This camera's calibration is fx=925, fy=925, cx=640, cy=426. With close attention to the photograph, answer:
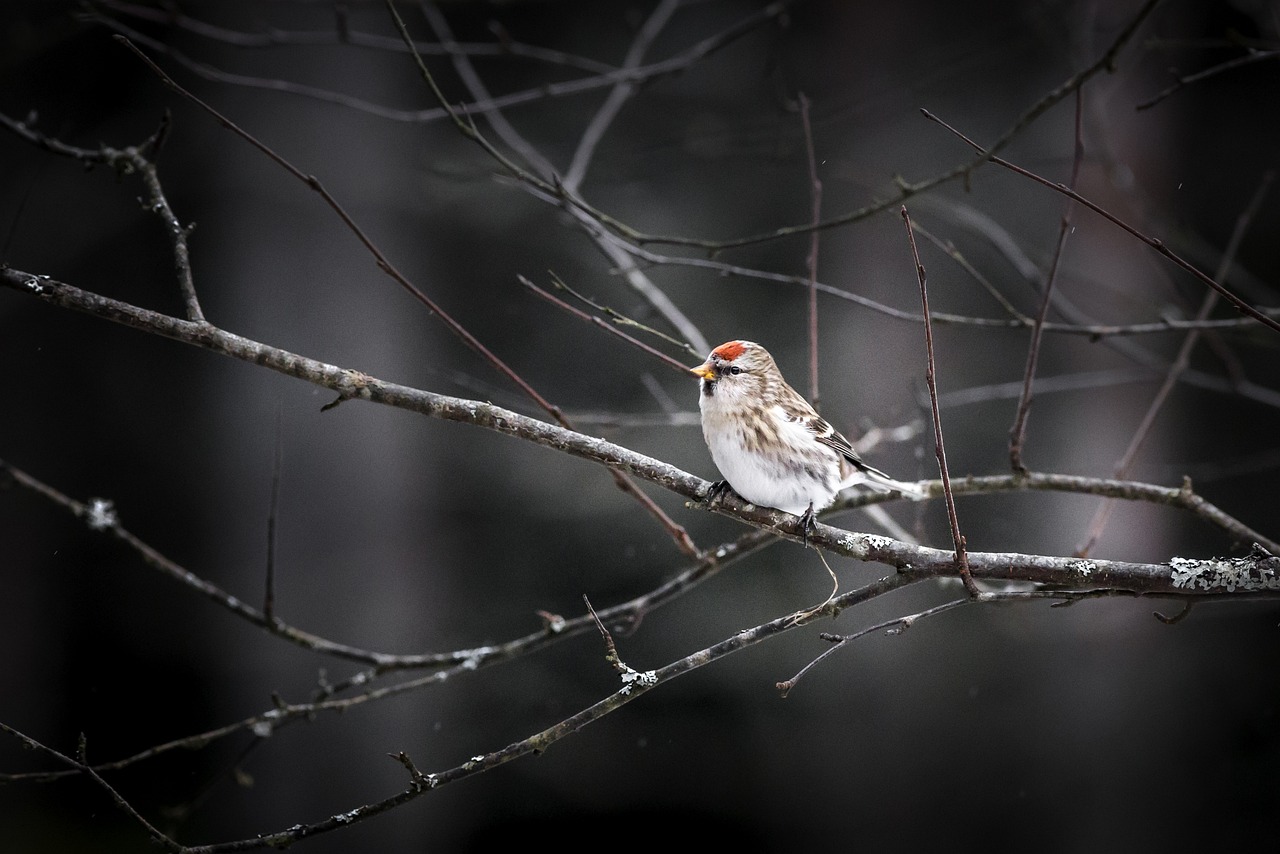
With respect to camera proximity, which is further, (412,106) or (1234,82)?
(412,106)

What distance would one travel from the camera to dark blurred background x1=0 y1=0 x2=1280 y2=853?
4664 mm

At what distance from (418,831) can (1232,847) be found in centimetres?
401

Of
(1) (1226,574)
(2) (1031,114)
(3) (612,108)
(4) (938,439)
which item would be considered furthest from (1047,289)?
(3) (612,108)

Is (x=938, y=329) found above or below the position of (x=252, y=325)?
below

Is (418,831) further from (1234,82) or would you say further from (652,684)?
(1234,82)

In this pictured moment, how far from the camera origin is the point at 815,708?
4945 millimetres

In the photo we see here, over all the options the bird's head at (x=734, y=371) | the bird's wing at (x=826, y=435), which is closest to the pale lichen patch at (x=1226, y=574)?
the bird's wing at (x=826, y=435)

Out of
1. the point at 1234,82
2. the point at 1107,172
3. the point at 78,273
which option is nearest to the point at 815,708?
the point at 1107,172

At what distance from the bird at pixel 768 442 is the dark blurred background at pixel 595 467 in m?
2.04

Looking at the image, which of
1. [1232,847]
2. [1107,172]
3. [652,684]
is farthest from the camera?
[1232,847]

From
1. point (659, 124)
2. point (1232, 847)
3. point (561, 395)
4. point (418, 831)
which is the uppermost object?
point (659, 124)

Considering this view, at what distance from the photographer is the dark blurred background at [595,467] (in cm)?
466

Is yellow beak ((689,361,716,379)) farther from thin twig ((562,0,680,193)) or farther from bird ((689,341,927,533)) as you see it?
thin twig ((562,0,680,193))

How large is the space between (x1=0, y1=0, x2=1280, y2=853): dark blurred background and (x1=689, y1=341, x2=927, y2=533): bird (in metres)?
2.04
